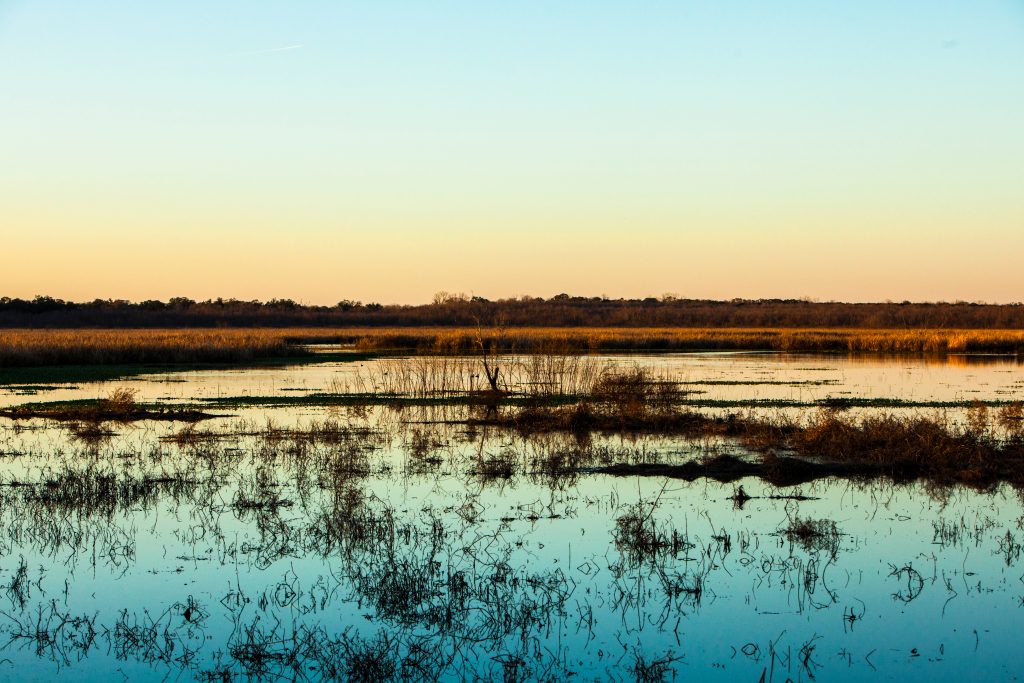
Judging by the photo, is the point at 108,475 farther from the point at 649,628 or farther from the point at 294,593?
the point at 649,628

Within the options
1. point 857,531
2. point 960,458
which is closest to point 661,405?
point 960,458

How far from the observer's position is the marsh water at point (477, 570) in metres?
8.03

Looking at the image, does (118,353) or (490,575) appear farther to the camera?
(118,353)

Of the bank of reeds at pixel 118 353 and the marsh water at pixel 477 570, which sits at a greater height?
the bank of reeds at pixel 118 353

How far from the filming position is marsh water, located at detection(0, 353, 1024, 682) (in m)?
8.03

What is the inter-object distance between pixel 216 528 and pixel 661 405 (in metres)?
13.7

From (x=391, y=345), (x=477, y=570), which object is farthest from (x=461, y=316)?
(x=477, y=570)

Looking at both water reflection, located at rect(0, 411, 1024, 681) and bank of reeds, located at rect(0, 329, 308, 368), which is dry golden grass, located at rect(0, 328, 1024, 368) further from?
Result: water reflection, located at rect(0, 411, 1024, 681)

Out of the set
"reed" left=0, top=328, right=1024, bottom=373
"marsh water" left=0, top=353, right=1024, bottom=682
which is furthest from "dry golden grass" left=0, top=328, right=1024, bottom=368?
"marsh water" left=0, top=353, right=1024, bottom=682

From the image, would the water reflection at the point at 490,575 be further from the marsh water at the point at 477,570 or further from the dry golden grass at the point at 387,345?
the dry golden grass at the point at 387,345

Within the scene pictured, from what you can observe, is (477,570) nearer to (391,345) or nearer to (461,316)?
(391,345)

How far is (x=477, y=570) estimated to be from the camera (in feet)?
33.6

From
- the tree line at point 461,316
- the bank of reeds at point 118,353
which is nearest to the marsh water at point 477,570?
the bank of reeds at point 118,353

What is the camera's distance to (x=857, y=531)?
12.0m
